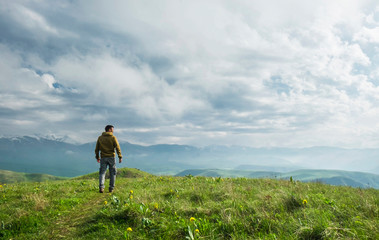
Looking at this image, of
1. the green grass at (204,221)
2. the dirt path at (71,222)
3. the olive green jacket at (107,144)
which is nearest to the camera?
the green grass at (204,221)

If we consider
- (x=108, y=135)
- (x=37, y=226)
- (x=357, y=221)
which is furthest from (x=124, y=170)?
(x=357, y=221)

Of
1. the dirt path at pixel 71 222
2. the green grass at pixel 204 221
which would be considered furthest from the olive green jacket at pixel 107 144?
the green grass at pixel 204 221

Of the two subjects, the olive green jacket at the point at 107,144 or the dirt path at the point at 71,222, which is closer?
the dirt path at the point at 71,222

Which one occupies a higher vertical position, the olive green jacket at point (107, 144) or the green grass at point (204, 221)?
the olive green jacket at point (107, 144)

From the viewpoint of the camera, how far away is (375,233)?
4270 mm

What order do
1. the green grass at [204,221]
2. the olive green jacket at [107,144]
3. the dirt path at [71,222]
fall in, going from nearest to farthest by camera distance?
the green grass at [204,221]
the dirt path at [71,222]
the olive green jacket at [107,144]

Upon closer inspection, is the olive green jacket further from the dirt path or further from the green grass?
the green grass

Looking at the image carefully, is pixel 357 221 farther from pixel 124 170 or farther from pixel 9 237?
pixel 124 170

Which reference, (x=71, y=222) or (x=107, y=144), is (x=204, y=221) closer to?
(x=71, y=222)

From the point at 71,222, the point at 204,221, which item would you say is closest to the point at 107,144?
the point at 71,222

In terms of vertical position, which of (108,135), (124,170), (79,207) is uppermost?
(108,135)

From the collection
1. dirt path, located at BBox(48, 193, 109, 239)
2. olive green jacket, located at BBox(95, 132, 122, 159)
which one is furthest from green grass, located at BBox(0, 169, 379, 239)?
olive green jacket, located at BBox(95, 132, 122, 159)

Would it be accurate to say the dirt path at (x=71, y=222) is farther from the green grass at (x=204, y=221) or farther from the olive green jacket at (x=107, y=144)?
the olive green jacket at (x=107, y=144)

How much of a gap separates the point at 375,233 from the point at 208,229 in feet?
11.9
